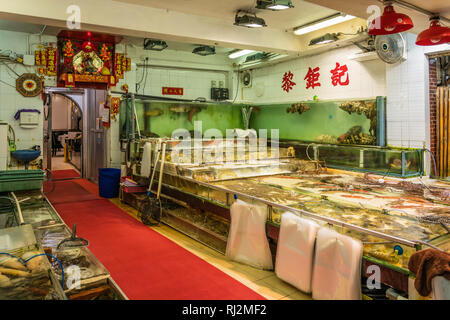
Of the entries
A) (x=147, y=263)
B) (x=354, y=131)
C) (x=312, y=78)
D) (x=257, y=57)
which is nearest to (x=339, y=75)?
(x=312, y=78)

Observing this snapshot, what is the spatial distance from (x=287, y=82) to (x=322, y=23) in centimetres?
206

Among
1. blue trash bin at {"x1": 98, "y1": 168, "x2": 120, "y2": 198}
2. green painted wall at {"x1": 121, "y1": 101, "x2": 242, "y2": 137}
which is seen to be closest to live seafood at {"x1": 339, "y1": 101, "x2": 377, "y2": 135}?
green painted wall at {"x1": 121, "y1": 101, "x2": 242, "y2": 137}

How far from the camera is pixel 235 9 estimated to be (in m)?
5.88

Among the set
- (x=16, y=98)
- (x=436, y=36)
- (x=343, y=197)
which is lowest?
(x=343, y=197)

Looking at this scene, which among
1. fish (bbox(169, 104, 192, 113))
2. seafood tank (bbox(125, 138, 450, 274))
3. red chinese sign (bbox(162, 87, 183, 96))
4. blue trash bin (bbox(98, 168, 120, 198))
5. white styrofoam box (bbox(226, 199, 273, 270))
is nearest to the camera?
seafood tank (bbox(125, 138, 450, 274))

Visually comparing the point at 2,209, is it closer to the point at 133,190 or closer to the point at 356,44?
the point at 133,190

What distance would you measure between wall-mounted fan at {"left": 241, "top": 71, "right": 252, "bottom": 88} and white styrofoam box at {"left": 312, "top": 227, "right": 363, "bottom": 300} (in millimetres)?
6806

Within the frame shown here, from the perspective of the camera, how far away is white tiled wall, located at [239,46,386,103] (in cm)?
625

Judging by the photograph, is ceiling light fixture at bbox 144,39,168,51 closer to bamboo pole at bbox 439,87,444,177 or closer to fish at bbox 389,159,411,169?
fish at bbox 389,159,411,169

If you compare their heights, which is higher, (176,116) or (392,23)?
(392,23)

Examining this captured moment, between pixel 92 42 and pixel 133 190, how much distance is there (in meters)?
3.83
